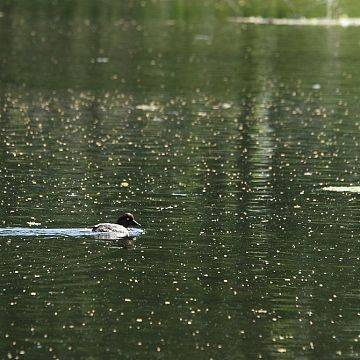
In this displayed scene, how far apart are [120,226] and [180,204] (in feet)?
10.9

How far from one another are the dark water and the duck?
0.25 meters

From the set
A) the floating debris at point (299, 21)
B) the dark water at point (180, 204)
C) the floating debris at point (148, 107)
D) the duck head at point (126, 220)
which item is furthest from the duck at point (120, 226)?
the floating debris at point (299, 21)

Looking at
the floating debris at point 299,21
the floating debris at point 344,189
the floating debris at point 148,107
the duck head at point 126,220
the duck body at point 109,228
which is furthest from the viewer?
the floating debris at point 299,21

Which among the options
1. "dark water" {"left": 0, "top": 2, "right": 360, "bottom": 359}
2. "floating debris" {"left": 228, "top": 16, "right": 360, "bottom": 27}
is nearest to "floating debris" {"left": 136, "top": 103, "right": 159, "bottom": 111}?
"dark water" {"left": 0, "top": 2, "right": 360, "bottom": 359}

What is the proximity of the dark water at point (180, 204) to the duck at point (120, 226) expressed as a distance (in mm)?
247

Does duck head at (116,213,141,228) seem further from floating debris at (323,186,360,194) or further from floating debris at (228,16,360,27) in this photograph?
floating debris at (228,16,360,27)

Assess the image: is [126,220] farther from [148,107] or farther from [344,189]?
[148,107]

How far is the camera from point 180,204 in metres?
25.8

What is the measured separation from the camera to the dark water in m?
17.6

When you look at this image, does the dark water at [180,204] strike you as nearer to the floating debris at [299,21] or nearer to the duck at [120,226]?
the duck at [120,226]

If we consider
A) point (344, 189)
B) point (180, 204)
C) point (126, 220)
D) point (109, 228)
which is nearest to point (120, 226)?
point (109, 228)

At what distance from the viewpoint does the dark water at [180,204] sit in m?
17.6

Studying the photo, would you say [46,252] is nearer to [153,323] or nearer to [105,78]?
[153,323]

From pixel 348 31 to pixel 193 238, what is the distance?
4719 centimetres
